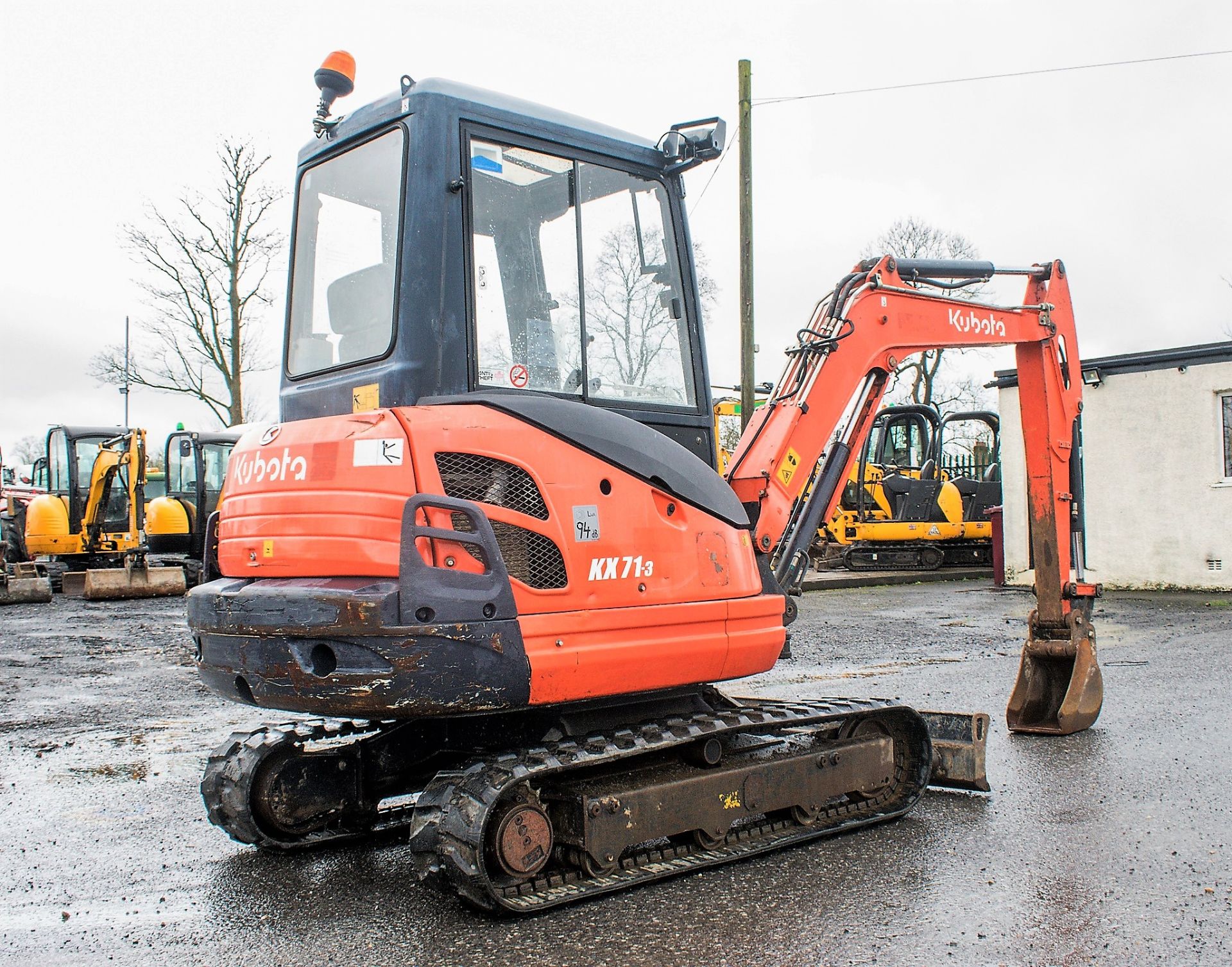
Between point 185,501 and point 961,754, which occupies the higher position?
point 185,501

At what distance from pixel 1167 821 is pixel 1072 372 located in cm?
322

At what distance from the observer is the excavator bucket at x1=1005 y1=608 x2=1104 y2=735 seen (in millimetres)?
7219

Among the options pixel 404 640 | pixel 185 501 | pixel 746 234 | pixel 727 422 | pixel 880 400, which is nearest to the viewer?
pixel 404 640

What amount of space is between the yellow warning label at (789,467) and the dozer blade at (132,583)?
53.9ft

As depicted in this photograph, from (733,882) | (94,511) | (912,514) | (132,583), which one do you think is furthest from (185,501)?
(733,882)

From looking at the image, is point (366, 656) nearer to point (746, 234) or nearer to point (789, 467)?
point (789, 467)

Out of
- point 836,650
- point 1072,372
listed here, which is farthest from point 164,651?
point 1072,372

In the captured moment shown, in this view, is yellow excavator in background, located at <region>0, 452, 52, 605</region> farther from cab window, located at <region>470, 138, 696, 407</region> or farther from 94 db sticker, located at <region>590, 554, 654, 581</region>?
94 db sticker, located at <region>590, 554, 654, 581</region>

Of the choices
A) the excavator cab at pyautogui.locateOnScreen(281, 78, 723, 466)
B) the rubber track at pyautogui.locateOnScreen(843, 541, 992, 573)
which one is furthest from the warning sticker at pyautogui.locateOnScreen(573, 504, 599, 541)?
Answer: the rubber track at pyautogui.locateOnScreen(843, 541, 992, 573)

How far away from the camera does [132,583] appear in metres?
19.6

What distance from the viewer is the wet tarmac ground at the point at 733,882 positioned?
392cm

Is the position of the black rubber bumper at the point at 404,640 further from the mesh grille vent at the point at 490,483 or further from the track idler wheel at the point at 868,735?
the track idler wheel at the point at 868,735

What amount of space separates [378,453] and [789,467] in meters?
2.32

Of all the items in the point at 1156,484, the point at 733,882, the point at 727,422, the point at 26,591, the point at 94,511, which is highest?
the point at 727,422
